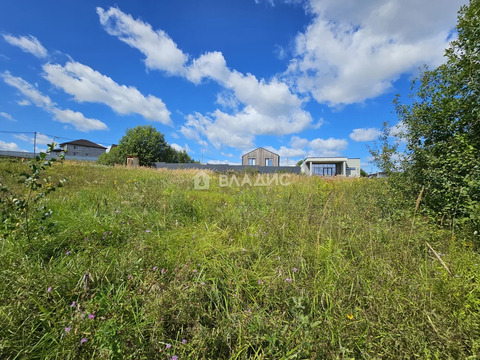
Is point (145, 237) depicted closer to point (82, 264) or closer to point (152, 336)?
point (82, 264)

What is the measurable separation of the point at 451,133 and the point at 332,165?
2781 cm

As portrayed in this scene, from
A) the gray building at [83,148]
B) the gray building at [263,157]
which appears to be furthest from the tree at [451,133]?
the gray building at [83,148]

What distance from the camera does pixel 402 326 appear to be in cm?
102

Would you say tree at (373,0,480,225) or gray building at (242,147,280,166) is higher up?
gray building at (242,147,280,166)

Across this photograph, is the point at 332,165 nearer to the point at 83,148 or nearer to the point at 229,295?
the point at 229,295

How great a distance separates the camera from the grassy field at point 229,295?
0.91 metres

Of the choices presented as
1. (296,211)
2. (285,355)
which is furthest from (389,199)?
(285,355)

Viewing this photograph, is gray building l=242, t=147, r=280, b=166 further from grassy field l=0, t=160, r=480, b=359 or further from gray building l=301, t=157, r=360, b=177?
grassy field l=0, t=160, r=480, b=359

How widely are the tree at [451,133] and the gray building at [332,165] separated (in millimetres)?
24609

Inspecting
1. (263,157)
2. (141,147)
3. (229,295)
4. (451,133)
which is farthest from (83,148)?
(451,133)

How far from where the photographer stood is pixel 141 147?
3125 cm

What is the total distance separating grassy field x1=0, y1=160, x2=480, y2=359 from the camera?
2.99ft

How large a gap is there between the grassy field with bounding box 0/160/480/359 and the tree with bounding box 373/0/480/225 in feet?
2.15

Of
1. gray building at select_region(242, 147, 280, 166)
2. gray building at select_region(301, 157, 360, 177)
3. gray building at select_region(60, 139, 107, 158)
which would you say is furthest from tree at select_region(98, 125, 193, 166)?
gray building at select_region(60, 139, 107, 158)
